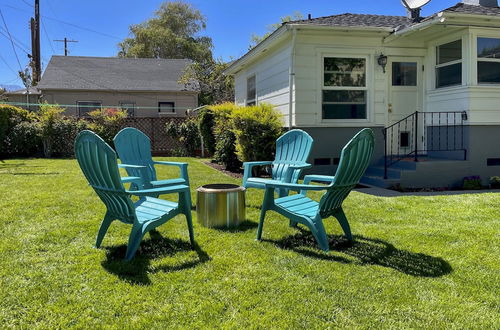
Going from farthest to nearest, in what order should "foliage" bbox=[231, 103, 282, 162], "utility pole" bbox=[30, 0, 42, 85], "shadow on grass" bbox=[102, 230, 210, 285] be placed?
"utility pole" bbox=[30, 0, 42, 85], "foliage" bbox=[231, 103, 282, 162], "shadow on grass" bbox=[102, 230, 210, 285]

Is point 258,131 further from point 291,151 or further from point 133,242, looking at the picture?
point 133,242

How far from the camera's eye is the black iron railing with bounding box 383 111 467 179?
7.87 meters

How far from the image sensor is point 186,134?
48.9 feet

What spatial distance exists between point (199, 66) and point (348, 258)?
18.1 meters

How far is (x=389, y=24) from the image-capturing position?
870cm

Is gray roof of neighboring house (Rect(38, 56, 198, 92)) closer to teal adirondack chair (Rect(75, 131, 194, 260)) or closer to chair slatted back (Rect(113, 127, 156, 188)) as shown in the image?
chair slatted back (Rect(113, 127, 156, 188))

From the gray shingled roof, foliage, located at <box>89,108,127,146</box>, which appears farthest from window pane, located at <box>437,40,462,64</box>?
foliage, located at <box>89,108,127,146</box>

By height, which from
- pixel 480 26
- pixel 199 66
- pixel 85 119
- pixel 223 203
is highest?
pixel 199 66

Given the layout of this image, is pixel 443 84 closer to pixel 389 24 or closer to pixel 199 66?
pixel 389 24

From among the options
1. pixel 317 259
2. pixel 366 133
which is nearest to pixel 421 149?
pixel 366 133

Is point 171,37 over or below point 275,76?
over

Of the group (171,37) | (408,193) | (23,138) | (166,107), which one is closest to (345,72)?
(408,193)

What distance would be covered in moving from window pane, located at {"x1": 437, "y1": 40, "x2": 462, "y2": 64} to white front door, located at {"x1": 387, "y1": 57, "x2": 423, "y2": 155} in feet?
1.43

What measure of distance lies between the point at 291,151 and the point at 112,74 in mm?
18309
